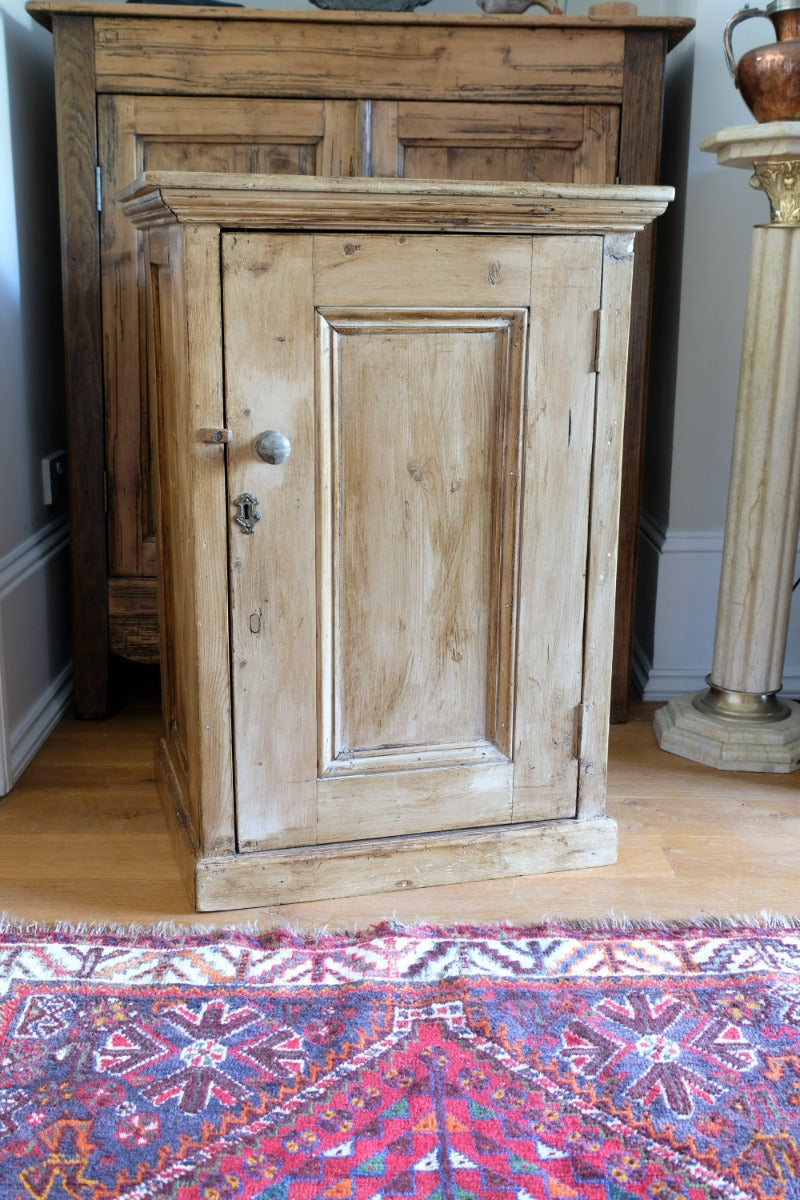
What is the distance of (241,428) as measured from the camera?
5.00 ft

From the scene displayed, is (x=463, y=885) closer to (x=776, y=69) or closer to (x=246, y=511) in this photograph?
(x=246, y=511)

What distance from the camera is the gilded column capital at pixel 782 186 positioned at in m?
2.01

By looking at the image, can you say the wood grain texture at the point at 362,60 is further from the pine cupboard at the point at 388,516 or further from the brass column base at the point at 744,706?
the brass column base at the point at 744,706

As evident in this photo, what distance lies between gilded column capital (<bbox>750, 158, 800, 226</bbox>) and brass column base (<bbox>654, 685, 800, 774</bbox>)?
2.82ft

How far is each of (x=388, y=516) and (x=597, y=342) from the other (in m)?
0.37

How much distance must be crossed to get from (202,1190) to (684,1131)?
19.1 inches

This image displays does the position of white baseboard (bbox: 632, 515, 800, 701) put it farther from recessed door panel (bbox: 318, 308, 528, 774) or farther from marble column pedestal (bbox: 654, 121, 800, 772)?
recessed door panel (bbox: 318, 308, 528, 774)

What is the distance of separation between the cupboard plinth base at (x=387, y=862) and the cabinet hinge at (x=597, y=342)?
658 mm

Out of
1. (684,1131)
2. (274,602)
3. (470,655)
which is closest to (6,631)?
(274,602)

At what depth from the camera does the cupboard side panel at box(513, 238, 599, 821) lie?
1599mm

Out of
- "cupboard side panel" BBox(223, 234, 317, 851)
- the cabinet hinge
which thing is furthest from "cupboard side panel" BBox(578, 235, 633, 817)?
"cupboard side panel" BBox(223, 234, 317, 851)

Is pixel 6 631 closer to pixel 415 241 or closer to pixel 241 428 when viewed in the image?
pixel 241 428

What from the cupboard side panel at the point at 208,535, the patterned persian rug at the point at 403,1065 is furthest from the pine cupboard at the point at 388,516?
the patterned persian rug at the point at 403,1065

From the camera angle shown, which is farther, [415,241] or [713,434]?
[713,434]
